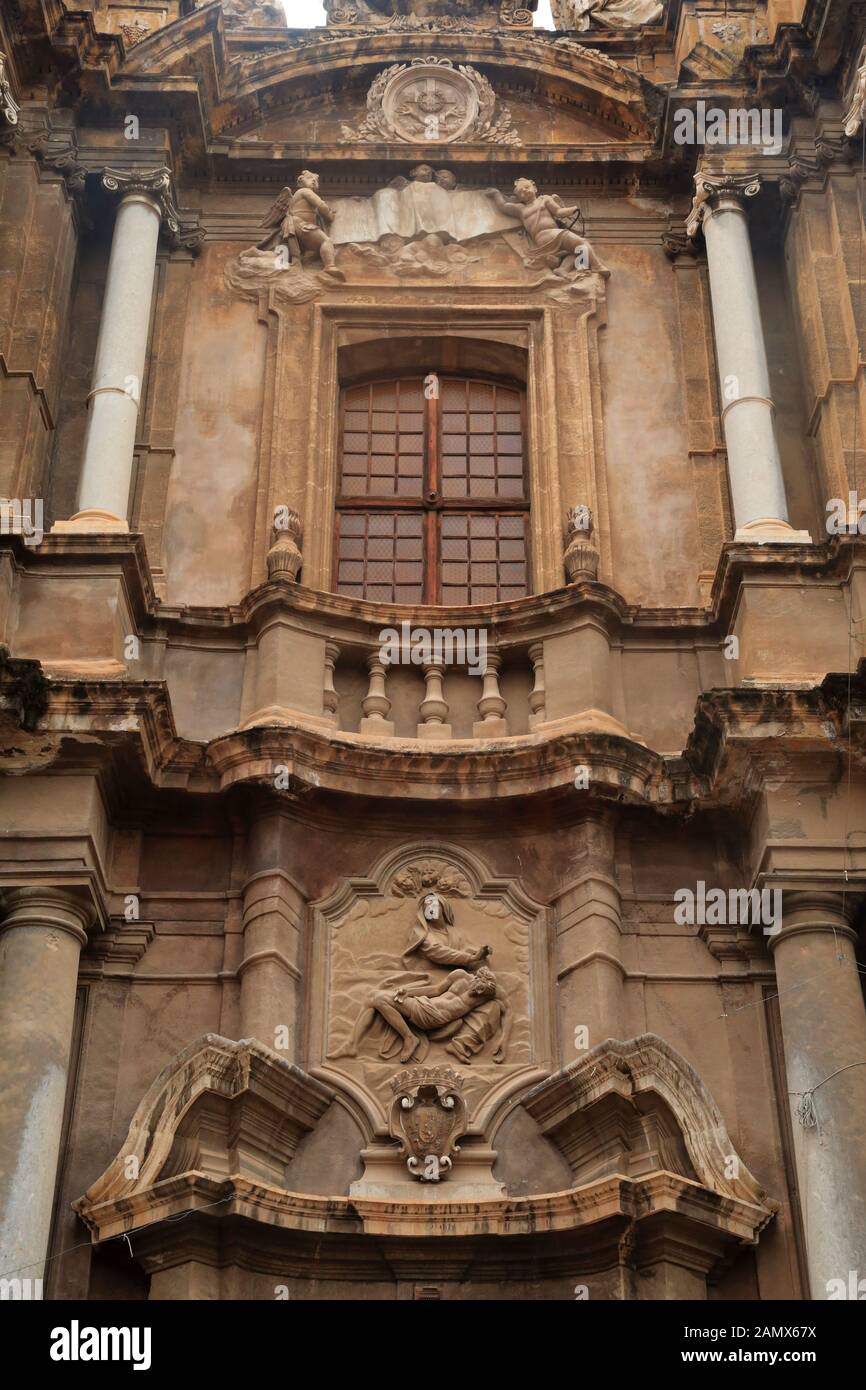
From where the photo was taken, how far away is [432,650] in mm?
12039

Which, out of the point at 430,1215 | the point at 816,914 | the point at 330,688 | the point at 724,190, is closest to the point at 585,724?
the point at 330,688

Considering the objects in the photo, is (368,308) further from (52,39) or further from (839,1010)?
(839,1010)

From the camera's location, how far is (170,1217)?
31.8 feet

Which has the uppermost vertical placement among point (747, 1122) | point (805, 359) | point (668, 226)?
point (668, 226)

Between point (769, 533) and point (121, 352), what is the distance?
4.58 meters

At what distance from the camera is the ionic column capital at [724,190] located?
13836 millimetres

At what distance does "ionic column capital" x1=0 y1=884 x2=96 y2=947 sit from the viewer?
405 inches

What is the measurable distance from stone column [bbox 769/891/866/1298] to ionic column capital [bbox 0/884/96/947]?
3839mm

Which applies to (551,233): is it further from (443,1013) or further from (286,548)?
(443,1013)

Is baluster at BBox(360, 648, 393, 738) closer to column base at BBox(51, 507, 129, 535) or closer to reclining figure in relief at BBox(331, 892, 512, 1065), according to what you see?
reclining figure in relief at BBox(331, 892, 512, 1065)

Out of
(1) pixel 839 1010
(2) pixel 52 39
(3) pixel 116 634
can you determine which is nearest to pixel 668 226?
(2) pixel 52 39

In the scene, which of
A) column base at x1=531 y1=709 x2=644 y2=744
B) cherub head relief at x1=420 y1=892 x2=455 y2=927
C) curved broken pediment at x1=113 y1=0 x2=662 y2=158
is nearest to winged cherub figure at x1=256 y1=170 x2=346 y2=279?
curved broken pediment at x1=113 y1=0 x2=662 y2=158
